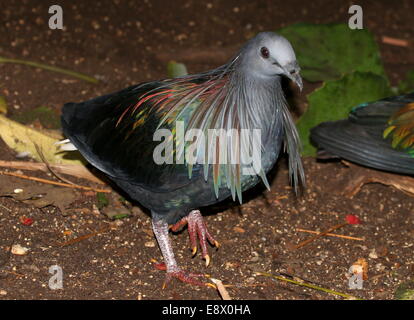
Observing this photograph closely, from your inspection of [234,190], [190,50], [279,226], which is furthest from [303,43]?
[234,190]

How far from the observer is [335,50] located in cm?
670

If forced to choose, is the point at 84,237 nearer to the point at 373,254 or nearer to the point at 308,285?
the point at 308,285

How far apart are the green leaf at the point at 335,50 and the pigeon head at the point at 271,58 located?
2141 mm

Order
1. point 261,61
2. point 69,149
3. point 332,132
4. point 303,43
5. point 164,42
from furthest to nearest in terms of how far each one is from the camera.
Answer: point 164,42 < point 303,43 < point 332,132 < point 69,149 < point 261,61

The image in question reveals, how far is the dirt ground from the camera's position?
191 inches

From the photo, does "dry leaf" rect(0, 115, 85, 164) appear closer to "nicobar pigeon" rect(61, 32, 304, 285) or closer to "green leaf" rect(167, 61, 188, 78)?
"nicobar pigeon" rect(61, 32, 304, 285)

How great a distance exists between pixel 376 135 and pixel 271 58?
165cm

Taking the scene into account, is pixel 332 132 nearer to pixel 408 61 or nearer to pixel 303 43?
pixel 303 43

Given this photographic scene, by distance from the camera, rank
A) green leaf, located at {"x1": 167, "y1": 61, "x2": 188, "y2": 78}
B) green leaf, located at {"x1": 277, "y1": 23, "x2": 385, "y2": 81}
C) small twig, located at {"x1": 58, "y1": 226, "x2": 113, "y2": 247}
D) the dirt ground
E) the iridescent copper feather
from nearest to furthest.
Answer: the dirt ground, small twig, located at {"x1": 58, "y1": 226, "x2": 113, "y2": 247}, the iridescent copper feather, green leaf, located at {"x1": 167, "y1": 61, "x2": 188, "y2": 78}, green leaf, located at {"x1": 277, "y1": 23, "x2": 385, "y2": 81}

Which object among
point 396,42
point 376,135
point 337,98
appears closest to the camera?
point 376,135

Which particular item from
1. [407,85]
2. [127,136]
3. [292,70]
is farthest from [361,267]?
[407,85]

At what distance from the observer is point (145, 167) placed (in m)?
4.80

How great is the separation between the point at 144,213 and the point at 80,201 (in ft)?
1.58

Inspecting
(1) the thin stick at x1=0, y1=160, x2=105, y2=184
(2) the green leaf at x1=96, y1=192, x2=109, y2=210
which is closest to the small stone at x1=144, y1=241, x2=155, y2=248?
(2) the green leaf at x1=96, y1=192, x2=109, y2=210
